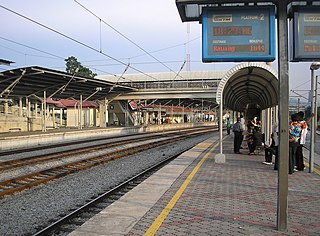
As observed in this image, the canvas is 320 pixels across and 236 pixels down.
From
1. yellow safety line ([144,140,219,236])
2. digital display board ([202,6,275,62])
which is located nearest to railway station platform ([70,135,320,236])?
yellow safety line ([144,140,219,236])

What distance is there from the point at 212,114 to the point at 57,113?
2052 inches

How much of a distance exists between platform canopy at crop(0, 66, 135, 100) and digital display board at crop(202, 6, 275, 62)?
752 inches

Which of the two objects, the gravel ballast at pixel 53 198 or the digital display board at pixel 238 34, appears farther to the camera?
the gravel ballast at pixel 53 198

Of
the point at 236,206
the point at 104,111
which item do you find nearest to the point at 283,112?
the point at 236,206

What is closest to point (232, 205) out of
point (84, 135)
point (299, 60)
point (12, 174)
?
A: point (299, 60)

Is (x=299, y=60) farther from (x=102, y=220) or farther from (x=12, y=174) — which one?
(x=12, y=174)

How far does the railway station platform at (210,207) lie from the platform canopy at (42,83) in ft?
54.2

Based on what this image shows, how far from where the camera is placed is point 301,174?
380 inches

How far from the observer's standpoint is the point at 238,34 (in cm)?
532

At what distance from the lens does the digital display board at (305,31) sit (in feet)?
16.8

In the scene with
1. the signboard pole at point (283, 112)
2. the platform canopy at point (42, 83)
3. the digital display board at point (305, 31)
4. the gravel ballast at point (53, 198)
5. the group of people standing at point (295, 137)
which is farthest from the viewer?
the platform canopy at point (42, 83)

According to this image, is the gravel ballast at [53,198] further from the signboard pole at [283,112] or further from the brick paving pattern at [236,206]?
the signboard pole at [283,112]

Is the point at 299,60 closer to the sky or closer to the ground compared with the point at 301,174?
closer to the sky

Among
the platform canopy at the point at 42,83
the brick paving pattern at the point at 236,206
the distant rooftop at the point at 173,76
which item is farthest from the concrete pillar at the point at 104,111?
the brick paving pattern at the point at 236,206
